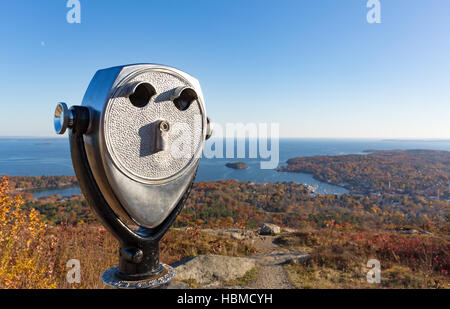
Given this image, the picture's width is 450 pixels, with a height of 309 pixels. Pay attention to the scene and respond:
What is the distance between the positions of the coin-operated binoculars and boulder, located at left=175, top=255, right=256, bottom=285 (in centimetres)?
285

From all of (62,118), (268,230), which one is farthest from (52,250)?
(268,230)

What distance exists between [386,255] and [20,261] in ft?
20.6

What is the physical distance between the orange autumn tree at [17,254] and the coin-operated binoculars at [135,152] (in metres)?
2.08

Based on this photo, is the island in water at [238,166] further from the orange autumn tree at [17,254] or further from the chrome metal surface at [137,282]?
the chrome metal surface at [137,282]

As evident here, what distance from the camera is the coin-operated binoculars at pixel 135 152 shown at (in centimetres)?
150

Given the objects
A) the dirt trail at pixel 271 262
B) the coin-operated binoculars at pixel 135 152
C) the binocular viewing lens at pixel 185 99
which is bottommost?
the dirt trail at pixel 271 262

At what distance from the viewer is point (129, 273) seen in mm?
1627

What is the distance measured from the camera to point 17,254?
3.56 metres

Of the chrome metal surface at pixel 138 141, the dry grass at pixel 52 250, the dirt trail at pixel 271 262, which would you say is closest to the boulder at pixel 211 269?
the dirt trail at pixel 271 262

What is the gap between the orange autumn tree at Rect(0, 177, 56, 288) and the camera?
3162 millimetres

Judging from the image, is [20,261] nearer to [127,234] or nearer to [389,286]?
[127,234]

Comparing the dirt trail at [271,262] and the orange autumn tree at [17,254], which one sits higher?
the orange autumn tree at [17,254]

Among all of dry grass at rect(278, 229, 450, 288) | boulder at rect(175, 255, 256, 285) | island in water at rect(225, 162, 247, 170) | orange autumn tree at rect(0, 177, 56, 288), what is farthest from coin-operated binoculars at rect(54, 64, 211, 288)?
island in water at rect(225, 162, 247, 170)
